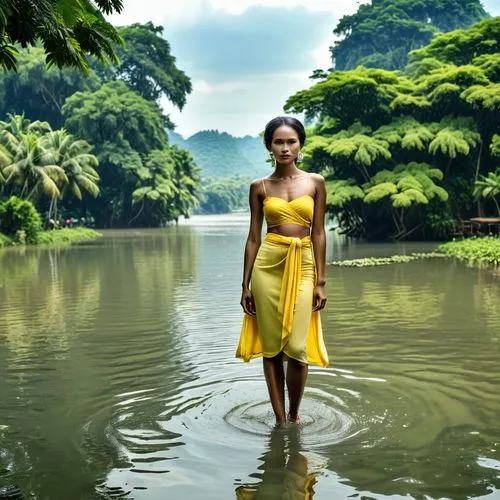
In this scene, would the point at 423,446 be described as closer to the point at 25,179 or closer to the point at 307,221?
the point at 307,221

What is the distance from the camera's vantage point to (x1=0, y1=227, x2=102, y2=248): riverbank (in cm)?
3145

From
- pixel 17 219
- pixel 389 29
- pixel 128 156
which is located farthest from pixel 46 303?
pixel 389 29

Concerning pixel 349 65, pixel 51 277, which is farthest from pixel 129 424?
pixel 349 65

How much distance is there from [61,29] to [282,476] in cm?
292

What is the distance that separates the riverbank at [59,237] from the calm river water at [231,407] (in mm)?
21523

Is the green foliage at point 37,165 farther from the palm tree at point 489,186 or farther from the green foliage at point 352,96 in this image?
the palm tree at point 489,186

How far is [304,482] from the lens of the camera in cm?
364

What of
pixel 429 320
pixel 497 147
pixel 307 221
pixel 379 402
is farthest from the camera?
pixel 497 147

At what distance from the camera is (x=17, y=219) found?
3241 cm

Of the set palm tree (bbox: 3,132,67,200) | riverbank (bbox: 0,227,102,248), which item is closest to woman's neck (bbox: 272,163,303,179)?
riverbank (bbox: 0,227,102,248)

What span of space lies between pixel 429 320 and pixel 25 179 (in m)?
29.6

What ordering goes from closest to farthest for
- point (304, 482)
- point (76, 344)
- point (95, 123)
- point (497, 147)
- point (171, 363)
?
1. point (304, 482)
2. point (171, 363)
3. point (76, 344)
4. point (497, 147)
5. point (95, 123)

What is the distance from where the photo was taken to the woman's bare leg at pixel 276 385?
4.54m

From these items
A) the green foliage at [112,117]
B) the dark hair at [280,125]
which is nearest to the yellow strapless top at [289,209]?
the dark hair at [280,125]
